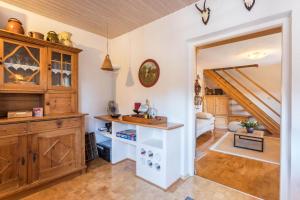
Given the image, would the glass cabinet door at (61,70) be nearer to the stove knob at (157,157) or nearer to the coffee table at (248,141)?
the stove knob at (157,157)

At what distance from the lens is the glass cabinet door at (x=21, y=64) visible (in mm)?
1863

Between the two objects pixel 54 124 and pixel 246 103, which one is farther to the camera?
pixel 246 103

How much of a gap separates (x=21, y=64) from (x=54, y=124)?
0.88m

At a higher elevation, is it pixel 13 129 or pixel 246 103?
pixel 246 103

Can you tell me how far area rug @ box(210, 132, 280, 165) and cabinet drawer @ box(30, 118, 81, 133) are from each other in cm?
300

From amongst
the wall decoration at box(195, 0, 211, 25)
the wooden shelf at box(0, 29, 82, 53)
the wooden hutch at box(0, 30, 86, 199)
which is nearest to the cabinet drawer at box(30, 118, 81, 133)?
the wooden hutch at box(0, 30, 86, 199)

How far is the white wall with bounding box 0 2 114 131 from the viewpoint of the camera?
266cm

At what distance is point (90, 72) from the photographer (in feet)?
10.2

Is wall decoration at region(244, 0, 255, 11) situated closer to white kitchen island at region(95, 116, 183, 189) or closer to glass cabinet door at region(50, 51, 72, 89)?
white kitchen island at region(95, 116, 183, 189)

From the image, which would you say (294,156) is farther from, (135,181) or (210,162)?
(135,181)

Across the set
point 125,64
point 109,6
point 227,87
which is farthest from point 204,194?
point 227,87

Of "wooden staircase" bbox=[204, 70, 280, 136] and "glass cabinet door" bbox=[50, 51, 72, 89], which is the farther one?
"wooden staircase" bbox=[204, 70, 280, 136]

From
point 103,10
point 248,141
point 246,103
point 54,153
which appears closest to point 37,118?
point 54,153

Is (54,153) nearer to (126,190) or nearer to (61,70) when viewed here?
(126,190)
